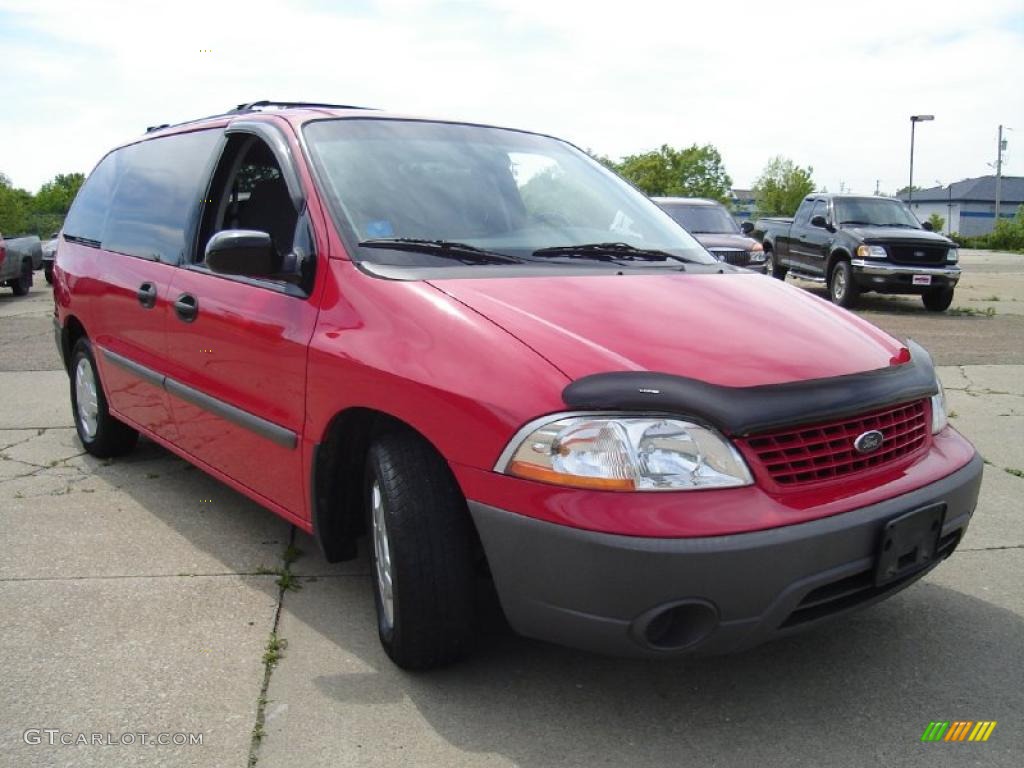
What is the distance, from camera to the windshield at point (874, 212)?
14891 millimetres

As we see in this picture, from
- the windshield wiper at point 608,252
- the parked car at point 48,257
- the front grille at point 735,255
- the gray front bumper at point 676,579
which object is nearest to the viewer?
the gray front bumper at point 676,579

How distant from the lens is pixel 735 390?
2.49 metres

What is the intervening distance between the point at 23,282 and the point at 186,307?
638 inches

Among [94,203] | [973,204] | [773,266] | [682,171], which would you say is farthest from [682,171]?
[94,203]

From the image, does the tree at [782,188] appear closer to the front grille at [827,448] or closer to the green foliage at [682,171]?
the green foliage at [682,171]

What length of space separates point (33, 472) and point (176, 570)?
1.92 m

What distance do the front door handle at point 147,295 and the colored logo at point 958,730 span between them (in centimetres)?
335

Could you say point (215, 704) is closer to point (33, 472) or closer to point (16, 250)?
point (33, 472)

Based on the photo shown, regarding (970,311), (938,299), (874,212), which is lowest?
(970,311)

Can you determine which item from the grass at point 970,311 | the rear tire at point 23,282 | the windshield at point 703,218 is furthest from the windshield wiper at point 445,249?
the rear tire at point 23,282

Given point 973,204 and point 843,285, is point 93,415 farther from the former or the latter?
point 973,204

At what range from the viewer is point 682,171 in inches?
2869

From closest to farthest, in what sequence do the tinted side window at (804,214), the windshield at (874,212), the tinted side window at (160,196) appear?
the tinted side window at (160,196)
the windshield at (874,212)
the tinted side window at (804,214)

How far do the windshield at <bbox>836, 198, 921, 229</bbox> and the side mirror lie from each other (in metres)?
13.2
